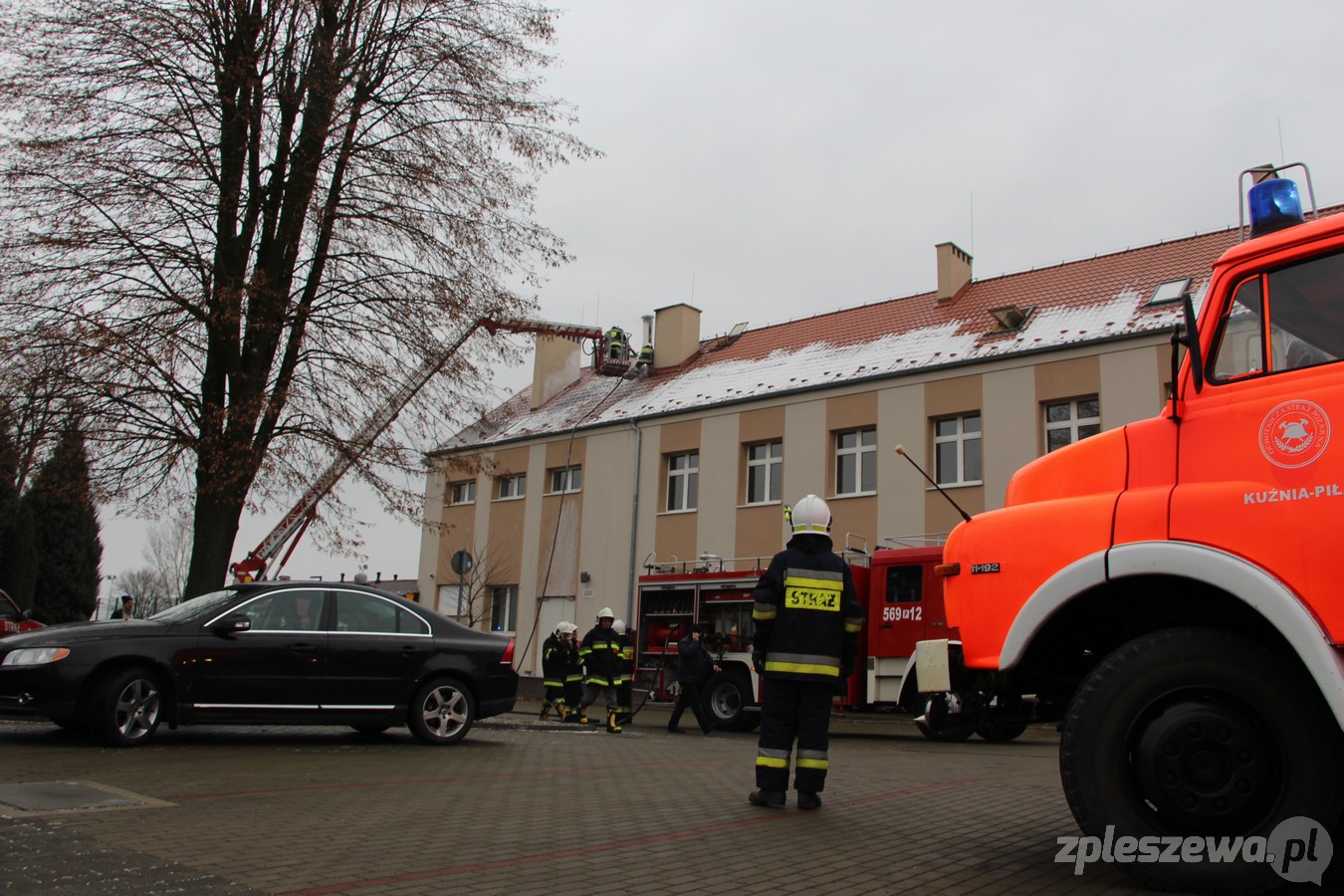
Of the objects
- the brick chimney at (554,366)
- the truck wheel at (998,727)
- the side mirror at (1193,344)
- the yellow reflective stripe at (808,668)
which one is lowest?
the truck wheel at (998,727)

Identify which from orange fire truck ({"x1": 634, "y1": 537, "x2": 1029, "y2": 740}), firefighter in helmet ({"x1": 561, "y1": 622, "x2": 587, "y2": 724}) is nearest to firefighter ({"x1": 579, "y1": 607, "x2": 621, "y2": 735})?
firefighter in helmet ({"x1": 561, "y1": 622, "x2": 587, "y2": 724})

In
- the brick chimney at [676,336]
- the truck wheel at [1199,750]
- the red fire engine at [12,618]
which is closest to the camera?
the truck wheel at [1199,750]

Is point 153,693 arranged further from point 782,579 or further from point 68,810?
point 782,579

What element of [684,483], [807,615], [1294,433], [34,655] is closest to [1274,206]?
[1294,433]

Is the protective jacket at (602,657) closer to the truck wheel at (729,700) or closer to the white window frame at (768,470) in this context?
the truck wheel at (729,700)

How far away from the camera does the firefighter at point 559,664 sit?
1711 cm

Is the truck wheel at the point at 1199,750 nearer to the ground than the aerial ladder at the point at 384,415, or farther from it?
nearer to the ground

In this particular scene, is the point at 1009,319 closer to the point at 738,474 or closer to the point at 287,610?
the point at 738,474

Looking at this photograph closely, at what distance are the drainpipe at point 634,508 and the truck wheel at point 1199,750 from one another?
22808 millimetres

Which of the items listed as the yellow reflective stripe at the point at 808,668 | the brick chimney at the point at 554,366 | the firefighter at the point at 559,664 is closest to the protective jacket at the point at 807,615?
the yellow reflective stripe at the point at 808,668

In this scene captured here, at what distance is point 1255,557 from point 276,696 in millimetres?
8456

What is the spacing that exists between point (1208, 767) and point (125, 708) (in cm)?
841

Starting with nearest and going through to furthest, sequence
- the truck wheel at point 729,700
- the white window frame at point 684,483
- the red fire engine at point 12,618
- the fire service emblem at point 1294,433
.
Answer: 1. the fire service emblem at point 1294,433
2. the red fire engine at point 12,618
3. the truck wheel at point 729,700
4. the white window frame at point 684,483

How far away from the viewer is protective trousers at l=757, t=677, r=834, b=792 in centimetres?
664
